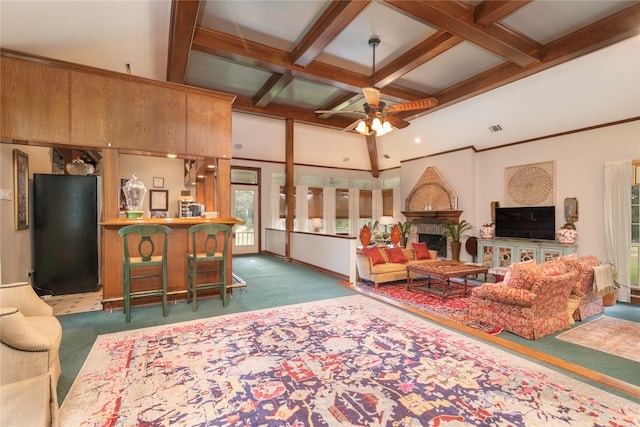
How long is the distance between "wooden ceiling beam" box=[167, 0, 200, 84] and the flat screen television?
662 cm

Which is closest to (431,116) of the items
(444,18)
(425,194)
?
(425,194)

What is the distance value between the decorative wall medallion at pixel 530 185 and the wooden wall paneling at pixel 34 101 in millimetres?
7755

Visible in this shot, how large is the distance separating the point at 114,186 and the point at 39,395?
2681mm

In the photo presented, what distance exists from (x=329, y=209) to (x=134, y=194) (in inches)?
260

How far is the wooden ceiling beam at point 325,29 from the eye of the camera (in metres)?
3.31

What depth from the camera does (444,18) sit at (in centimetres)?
341

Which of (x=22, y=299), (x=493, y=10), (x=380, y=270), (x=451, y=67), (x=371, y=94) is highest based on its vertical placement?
(x=451, y=67)

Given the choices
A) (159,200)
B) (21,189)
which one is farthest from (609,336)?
(159,200)

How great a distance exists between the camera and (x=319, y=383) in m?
2.14

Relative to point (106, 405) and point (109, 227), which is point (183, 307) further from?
point (106, 405)

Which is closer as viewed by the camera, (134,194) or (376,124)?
(134,194)

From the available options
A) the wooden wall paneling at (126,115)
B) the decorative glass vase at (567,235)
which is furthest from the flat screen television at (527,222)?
the wooden wall paneling at (126,115)

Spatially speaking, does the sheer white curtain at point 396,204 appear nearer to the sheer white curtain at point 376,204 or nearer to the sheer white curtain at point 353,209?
the sheer white curtain at point 376,204

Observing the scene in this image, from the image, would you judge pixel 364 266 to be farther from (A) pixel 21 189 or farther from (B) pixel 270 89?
(A) pixel 21 189
